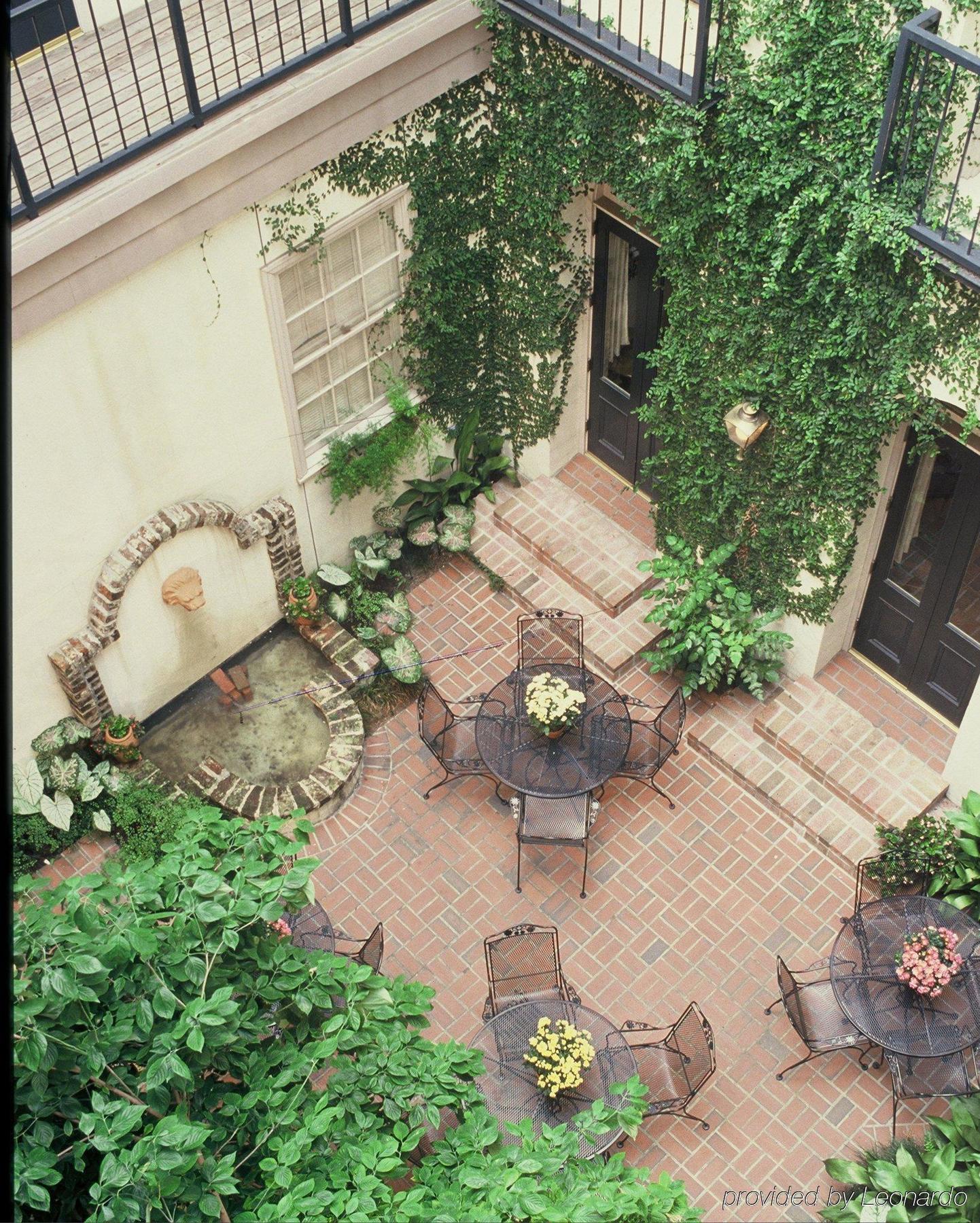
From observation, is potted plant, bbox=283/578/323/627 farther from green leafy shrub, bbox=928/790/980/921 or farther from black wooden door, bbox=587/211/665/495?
green leafy shrub, bbox=928/790/980/921

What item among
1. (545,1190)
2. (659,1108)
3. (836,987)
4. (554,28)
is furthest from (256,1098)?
(554,28)

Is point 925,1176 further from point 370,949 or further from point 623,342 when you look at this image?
point 623,342

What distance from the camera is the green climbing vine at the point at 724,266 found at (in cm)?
750

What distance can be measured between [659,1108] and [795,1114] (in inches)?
39.0

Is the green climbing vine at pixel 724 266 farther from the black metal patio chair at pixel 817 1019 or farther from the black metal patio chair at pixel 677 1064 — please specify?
the black metal patio chair at pixel 677 1064

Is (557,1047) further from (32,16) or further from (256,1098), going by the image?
(32,16)

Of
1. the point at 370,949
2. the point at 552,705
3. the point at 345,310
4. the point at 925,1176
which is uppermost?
the point at 345,310

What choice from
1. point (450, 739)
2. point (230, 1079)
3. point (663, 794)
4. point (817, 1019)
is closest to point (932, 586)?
point (663, 794)

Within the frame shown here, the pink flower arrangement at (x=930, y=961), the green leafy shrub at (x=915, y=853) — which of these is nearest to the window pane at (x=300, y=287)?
the green leafy shrub at (x=915, y=853)

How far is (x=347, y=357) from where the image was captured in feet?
33.5

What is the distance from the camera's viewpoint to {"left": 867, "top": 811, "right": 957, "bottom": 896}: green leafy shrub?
9047mm

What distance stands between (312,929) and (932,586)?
5006 mm

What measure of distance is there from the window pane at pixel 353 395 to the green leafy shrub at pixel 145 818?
3236mm

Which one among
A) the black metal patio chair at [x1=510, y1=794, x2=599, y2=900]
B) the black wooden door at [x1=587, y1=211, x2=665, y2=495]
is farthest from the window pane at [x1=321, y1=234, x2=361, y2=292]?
the black metal patio chair at [x1=510, y1=794, x2=599, y2=900]
